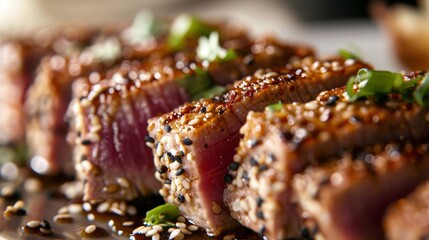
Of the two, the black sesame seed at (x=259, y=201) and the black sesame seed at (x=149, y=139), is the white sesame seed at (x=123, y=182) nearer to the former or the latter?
the black sesame seed at (x=149, y=139)

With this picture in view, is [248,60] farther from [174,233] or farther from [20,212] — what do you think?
[20,212]

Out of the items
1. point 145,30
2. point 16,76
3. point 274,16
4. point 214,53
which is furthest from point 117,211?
point 274,16

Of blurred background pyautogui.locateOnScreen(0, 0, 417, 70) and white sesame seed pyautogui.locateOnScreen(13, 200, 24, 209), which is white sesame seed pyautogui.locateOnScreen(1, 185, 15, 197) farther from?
blurred background pyautogui.locateOnScreen(0, 0, 417, 70)

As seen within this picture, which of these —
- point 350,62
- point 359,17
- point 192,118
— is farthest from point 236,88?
point 359,17

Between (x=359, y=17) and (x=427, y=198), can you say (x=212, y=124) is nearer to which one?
(x=427, y=198)

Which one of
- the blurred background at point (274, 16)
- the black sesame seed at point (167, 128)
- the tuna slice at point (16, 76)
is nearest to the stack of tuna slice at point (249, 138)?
the black sesame seed at point (167, 128)

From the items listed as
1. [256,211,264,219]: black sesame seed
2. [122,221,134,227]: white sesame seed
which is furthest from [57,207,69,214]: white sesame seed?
[256,211,264,219]: black sesame seed
